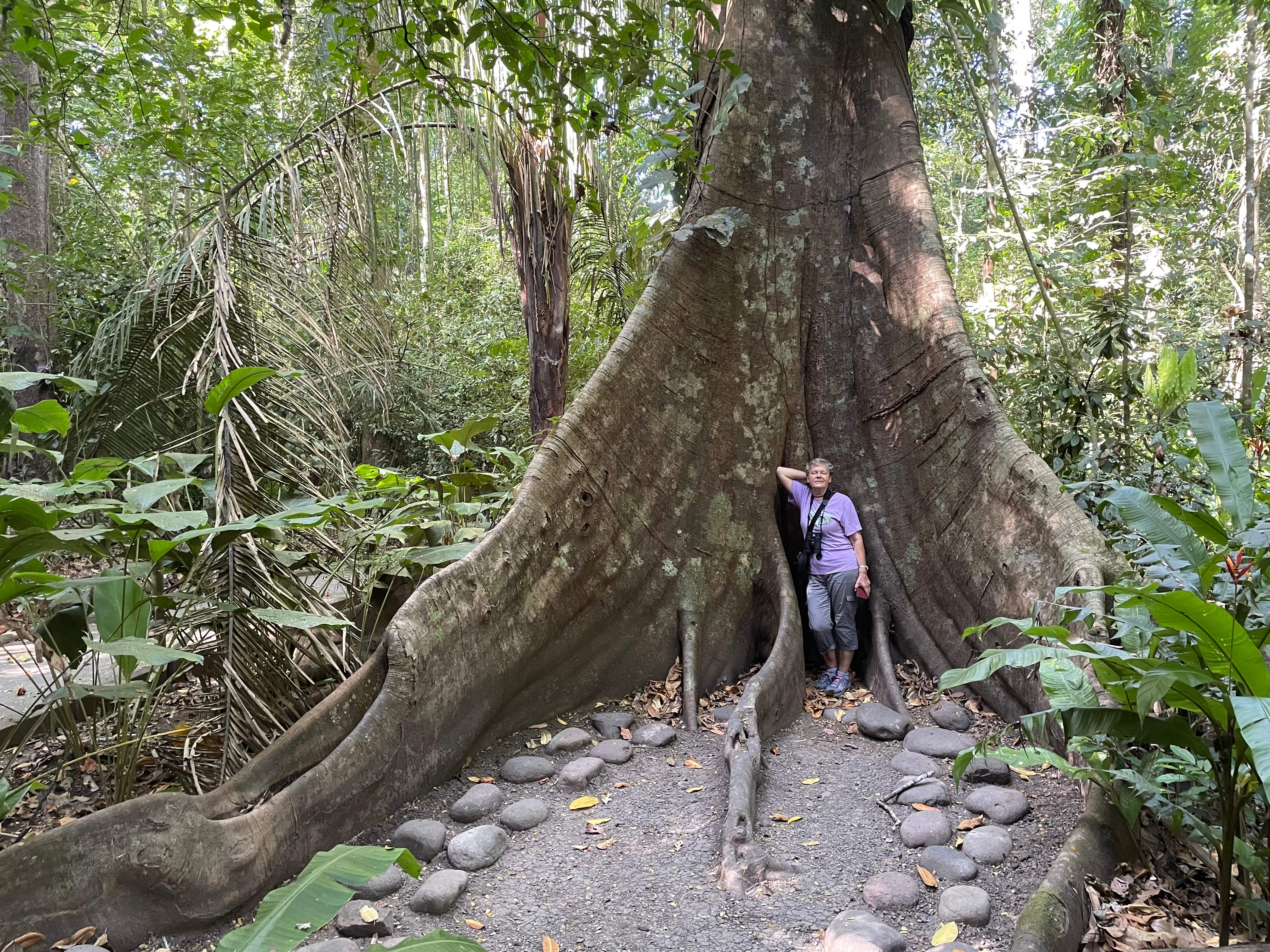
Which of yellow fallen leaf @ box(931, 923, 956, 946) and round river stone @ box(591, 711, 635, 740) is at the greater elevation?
round river stone @ box(591, 711, 635, 740)

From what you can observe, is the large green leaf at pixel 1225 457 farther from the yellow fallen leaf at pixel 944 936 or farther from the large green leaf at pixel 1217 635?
the yellow fallen leaf at pixel 944 936

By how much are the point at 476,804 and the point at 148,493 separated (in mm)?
1542

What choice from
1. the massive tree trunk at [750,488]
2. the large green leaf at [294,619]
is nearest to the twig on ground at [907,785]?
the massive tree trunk at [750,488]

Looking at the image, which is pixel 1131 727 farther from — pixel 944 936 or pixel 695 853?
pixel 695 853

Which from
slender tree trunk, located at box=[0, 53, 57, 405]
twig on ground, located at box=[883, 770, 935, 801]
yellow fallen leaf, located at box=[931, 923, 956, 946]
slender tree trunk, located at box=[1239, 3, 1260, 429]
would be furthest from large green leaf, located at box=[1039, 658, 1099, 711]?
slender tree trunk, located at box=[1239, 3, 1260, 429]

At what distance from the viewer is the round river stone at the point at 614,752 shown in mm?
3377

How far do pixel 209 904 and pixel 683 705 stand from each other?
2.05 metres

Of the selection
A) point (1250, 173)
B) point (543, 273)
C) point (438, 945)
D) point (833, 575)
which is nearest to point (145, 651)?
point (438, 945)

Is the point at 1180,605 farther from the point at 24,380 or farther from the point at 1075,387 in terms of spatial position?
the point at 1075,387

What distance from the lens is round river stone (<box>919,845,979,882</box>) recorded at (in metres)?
2.46

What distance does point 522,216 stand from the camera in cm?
644

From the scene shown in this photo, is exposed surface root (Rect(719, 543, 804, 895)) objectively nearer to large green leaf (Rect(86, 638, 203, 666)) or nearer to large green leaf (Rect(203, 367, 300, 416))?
large green leaf (Rect(86, 638, 203, 666))

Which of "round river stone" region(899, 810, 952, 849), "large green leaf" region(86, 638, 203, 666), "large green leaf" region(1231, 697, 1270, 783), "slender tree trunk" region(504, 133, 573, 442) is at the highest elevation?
"slender tree trunk" region(504, 133, 573, 442)

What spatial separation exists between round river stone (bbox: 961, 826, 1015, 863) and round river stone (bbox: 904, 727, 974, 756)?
2.14ft
